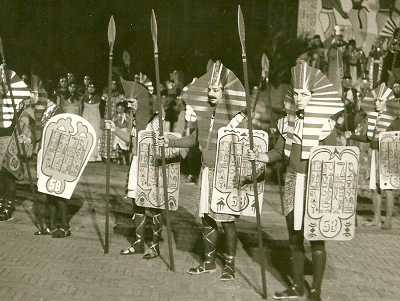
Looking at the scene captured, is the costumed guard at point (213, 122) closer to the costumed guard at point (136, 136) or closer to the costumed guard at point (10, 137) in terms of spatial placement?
the costumed guard at point (136, 136)

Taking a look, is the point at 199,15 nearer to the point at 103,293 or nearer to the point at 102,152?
the point at 102,152

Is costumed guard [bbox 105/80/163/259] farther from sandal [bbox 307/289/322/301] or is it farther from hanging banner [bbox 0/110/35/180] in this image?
hanging banner [bbox 0/110/35/180]

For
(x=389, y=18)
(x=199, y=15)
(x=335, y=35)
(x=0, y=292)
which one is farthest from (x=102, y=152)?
(x=0, y=292)

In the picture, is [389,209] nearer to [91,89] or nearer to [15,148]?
[15,148]

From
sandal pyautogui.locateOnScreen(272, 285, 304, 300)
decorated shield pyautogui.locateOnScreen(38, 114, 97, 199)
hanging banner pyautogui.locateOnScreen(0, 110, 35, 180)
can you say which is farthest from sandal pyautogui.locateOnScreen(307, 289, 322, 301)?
hanging banner pyautogui.locateOnScreen(0, 110, 35, 180)

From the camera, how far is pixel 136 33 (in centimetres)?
1916

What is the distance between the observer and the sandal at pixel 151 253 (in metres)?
7.57


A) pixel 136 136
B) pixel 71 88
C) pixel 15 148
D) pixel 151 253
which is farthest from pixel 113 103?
pixel 151 253

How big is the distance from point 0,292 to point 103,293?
1.00 metres

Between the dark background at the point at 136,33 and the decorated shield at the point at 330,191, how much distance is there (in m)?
10.9

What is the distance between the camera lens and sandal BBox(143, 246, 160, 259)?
757 centimetres

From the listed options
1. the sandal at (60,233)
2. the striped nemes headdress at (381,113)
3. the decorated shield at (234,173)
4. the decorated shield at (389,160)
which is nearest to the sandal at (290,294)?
the decorated shield at (234,173)

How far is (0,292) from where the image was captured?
615cm

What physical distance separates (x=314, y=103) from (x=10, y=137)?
5228mm
